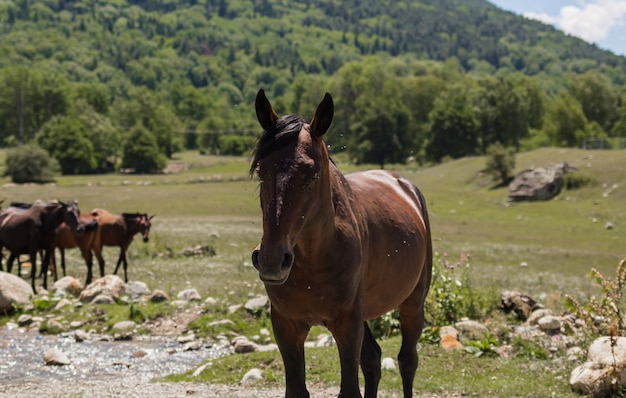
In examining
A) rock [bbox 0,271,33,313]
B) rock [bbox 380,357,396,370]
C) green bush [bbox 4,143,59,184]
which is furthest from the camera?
green bush [bbox 4,143,59,184]

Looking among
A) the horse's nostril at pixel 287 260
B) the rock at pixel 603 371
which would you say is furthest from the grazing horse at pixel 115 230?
the horse's nostril at pixel 287 260

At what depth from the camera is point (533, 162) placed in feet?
190

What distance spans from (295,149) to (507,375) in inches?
266

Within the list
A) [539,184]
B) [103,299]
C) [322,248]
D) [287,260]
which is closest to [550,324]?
[322,248]

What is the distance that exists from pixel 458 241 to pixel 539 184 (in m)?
16.8

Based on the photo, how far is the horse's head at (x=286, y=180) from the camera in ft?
13.3

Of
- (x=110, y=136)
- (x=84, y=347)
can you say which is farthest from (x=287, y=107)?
(x=84, y=347)

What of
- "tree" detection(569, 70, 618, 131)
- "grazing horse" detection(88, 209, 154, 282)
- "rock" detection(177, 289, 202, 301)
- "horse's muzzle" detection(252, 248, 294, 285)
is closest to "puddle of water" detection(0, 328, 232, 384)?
"rock" detection(177, 289, 202, 301)

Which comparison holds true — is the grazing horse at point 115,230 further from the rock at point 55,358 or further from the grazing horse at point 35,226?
the rock at point 55,358

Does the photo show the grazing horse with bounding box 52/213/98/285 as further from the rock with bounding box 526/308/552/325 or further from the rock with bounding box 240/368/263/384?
the rock with bounding box 526/308/552/325

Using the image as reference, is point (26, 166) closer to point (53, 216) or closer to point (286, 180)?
point (53, 216)

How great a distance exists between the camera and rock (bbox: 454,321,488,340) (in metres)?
12.2

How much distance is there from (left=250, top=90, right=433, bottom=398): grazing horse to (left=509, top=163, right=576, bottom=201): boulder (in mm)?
40598

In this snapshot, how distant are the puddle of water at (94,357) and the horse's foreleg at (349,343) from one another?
631cm
